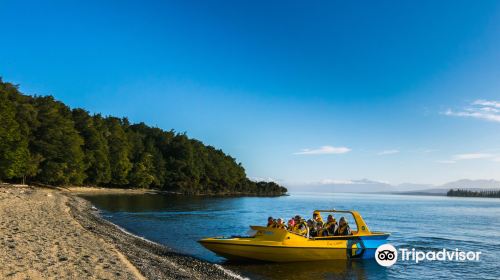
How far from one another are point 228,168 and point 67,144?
9066cm

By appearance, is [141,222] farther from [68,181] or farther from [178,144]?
[178,144]

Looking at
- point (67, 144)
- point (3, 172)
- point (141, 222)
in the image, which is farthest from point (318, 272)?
point (67, 144)

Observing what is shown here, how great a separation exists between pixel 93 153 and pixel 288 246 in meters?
75.1

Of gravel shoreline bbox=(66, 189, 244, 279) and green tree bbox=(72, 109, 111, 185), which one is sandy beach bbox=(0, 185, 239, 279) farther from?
green tree bbox=(72, 109, 111, 185)

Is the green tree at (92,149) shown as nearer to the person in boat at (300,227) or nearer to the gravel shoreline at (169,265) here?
the gravel shoreline at (169,265)

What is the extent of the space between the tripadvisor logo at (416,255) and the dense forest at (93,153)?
53501mm

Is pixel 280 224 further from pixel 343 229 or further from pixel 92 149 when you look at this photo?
pixel 92 149

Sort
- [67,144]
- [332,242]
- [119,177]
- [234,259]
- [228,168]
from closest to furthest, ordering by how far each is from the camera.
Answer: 1. [234,259]
2. [332,242]
3. [67,144]
4. [119,177]
5. [228,168]

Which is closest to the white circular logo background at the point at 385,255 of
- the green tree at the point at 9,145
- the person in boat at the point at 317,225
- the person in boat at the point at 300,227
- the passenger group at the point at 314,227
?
the passenger group at the point at 314,227

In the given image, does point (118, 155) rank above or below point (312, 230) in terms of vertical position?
above

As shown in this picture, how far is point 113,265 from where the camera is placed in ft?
47.7

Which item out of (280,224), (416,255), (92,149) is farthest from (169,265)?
(92,149)

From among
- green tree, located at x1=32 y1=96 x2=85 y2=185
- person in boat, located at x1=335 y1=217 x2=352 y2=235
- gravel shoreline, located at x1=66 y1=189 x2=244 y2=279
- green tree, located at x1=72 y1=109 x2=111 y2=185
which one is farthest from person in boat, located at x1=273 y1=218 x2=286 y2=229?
green tree, located at x1=72 y1=109 x2=111 y2=185

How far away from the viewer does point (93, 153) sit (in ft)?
284
